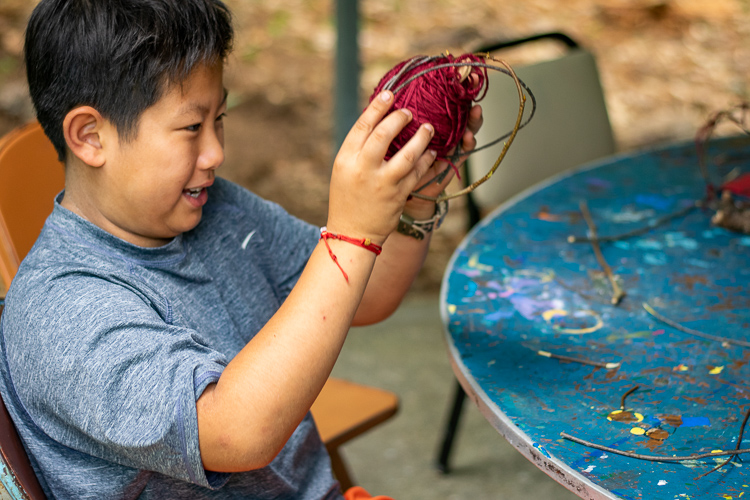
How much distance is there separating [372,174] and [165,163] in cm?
28

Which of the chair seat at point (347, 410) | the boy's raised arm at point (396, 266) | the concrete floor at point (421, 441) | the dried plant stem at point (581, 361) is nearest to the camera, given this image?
the dried plant stem at point (581, 361)

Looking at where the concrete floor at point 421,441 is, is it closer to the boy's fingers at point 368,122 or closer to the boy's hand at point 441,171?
the boy's hand at point 441,171

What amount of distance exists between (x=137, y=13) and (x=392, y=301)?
0.57 m

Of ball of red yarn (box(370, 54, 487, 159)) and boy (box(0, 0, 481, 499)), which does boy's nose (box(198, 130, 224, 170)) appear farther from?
ball of red yarn (box(370, 54, 487, 159))

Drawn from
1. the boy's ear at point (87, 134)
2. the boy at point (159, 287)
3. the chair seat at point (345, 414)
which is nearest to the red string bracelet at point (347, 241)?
the boy at point (159, 287)

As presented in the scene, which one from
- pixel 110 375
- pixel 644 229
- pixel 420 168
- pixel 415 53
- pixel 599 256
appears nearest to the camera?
pixel 110 375

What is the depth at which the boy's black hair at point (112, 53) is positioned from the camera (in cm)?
87

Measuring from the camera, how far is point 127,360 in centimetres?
75

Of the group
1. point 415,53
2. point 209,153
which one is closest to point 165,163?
point 209,153

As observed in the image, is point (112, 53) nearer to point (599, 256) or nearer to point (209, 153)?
point (209, 153)

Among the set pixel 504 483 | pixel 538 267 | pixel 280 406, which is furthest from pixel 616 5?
pixel 280 406

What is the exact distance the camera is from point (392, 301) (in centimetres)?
115

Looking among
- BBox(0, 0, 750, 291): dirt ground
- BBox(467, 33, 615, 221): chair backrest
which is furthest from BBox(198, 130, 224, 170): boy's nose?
BBox(0, 0, 750, 291): dirt ground

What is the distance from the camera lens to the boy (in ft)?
2.45
